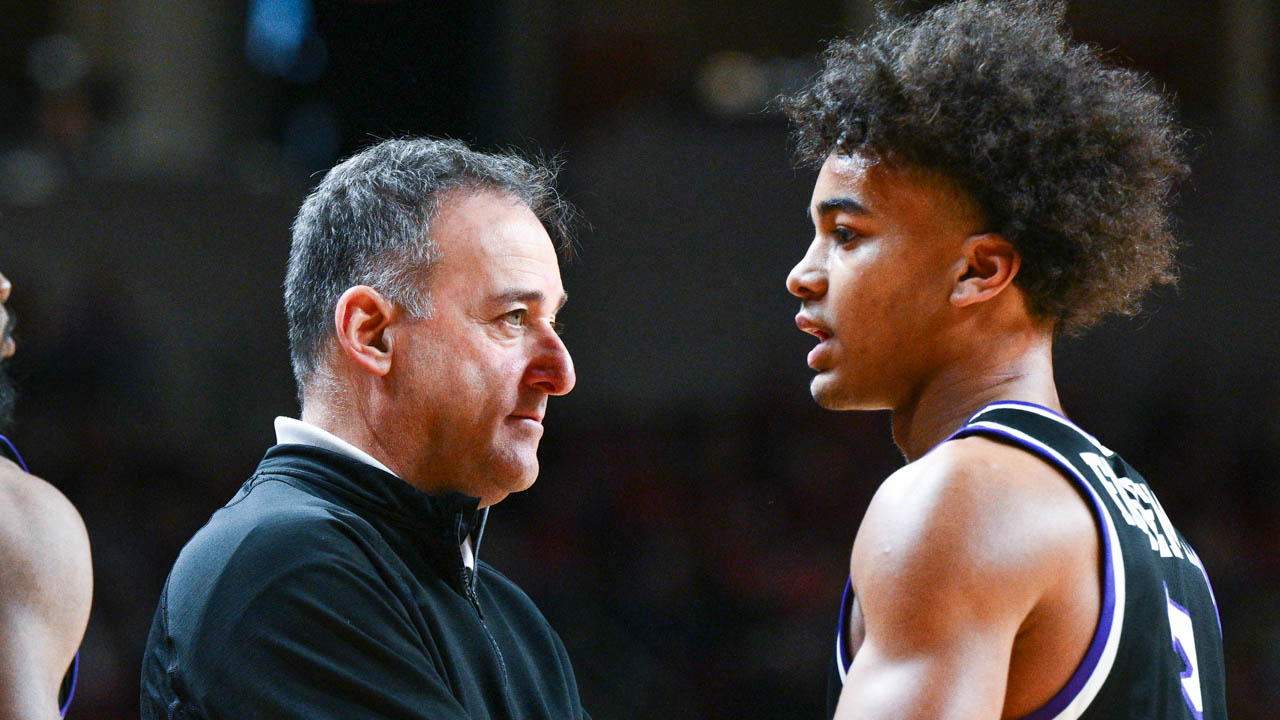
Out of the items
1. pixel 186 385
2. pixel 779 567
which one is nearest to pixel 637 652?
pixel 779 567

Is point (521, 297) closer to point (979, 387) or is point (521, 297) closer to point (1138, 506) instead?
point (979, 387)

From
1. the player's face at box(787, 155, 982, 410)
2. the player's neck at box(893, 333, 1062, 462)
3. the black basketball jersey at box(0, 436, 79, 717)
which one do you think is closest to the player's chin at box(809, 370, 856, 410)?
the player's face at box(787, 155, 982, 410)

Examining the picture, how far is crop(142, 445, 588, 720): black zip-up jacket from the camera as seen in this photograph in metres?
2.01

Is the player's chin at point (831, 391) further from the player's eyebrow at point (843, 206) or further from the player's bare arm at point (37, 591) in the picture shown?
the player's bare arm at point (37, 591)

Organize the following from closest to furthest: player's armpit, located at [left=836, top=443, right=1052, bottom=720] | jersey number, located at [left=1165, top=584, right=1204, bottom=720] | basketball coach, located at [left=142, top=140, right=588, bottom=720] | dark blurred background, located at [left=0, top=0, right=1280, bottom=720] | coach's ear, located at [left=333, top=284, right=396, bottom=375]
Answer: player's armpit, located at [left=836, top=443, right=1052, bottom=720], jersey number, located at [left=1165, top=584, right=1204, bottom=720], basketball coach, located at [left=142, top=140, right=588, bottom=720], coach's ear, located at [left=333, top=284, right=396, bottom=375], dark blurred background, located at [left=0, top=0, right=1280, bottom=720]

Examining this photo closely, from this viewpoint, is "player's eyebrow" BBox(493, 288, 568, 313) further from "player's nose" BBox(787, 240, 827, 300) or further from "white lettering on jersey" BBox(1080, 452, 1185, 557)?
"white lettering on jersey" BBox(1080, 452, 1185, 557)

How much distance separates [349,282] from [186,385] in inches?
229

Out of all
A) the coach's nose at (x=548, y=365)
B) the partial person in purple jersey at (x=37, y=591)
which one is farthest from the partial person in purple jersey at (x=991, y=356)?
the partial person in purple jersey at (x=37, y=591)

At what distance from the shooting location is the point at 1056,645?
1814mm

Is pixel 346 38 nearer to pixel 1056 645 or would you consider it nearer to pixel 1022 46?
pixel 1022 46

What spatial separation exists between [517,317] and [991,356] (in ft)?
2.80

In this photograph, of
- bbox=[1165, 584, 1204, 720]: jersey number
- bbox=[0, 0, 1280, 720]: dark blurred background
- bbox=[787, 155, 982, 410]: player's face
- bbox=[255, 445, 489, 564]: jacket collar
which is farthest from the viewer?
bbox=[0, 0, 1280, 720]: dark blurred background

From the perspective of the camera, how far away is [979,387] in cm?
214

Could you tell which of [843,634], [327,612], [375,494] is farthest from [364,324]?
[843,634]
